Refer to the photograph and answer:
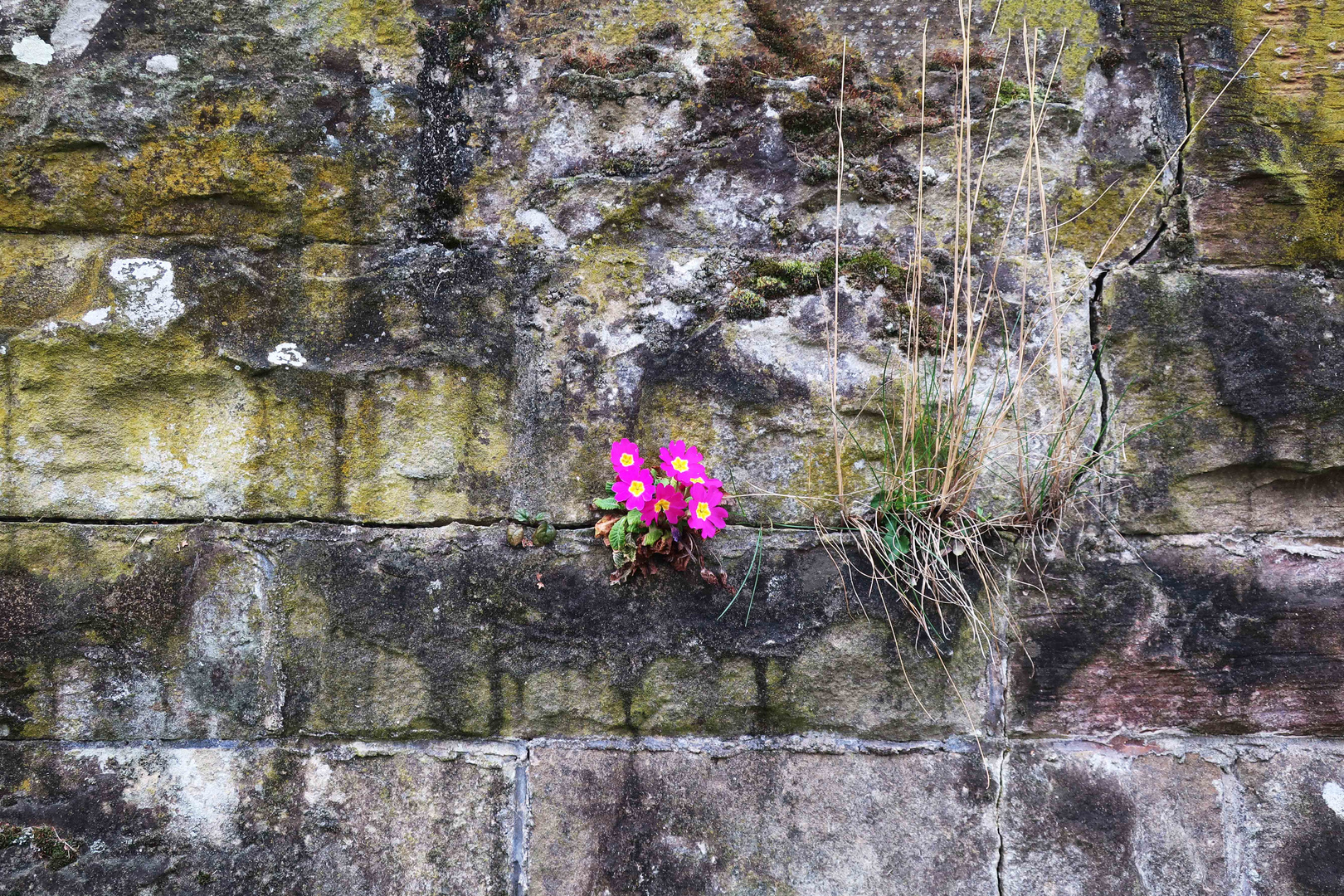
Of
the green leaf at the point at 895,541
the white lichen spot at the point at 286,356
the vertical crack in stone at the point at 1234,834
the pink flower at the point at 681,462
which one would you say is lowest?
the vertical crack in stone at the point at 1234,834

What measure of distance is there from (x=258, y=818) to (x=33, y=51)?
155 cm

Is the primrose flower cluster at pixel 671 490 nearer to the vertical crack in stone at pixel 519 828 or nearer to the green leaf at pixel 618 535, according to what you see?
the green leaf at pixel 618 535

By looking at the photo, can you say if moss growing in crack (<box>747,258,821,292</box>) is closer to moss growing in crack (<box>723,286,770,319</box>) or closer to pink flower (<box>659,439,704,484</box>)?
moss growing in crack (<box>723,286,770,319</box>)

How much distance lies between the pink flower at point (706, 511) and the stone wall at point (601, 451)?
0.07 metres

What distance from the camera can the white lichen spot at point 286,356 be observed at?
Result: 1.57 meters

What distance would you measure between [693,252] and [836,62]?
1.63 feet

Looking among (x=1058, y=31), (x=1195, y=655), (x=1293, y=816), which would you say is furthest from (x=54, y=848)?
(x=1058, y=31)

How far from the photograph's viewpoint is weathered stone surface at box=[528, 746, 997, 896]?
153 cm

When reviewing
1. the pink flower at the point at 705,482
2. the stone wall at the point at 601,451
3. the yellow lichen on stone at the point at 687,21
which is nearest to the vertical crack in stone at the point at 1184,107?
the stone wall at the point at 601,451

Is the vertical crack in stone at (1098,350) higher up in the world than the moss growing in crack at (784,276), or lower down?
lower down

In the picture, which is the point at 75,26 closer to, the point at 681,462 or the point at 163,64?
the point at 163,64

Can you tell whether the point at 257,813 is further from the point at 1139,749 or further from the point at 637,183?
the point at 1139,749

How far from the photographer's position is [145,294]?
5.08ft

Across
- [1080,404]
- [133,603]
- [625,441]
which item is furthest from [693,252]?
[133,603]
